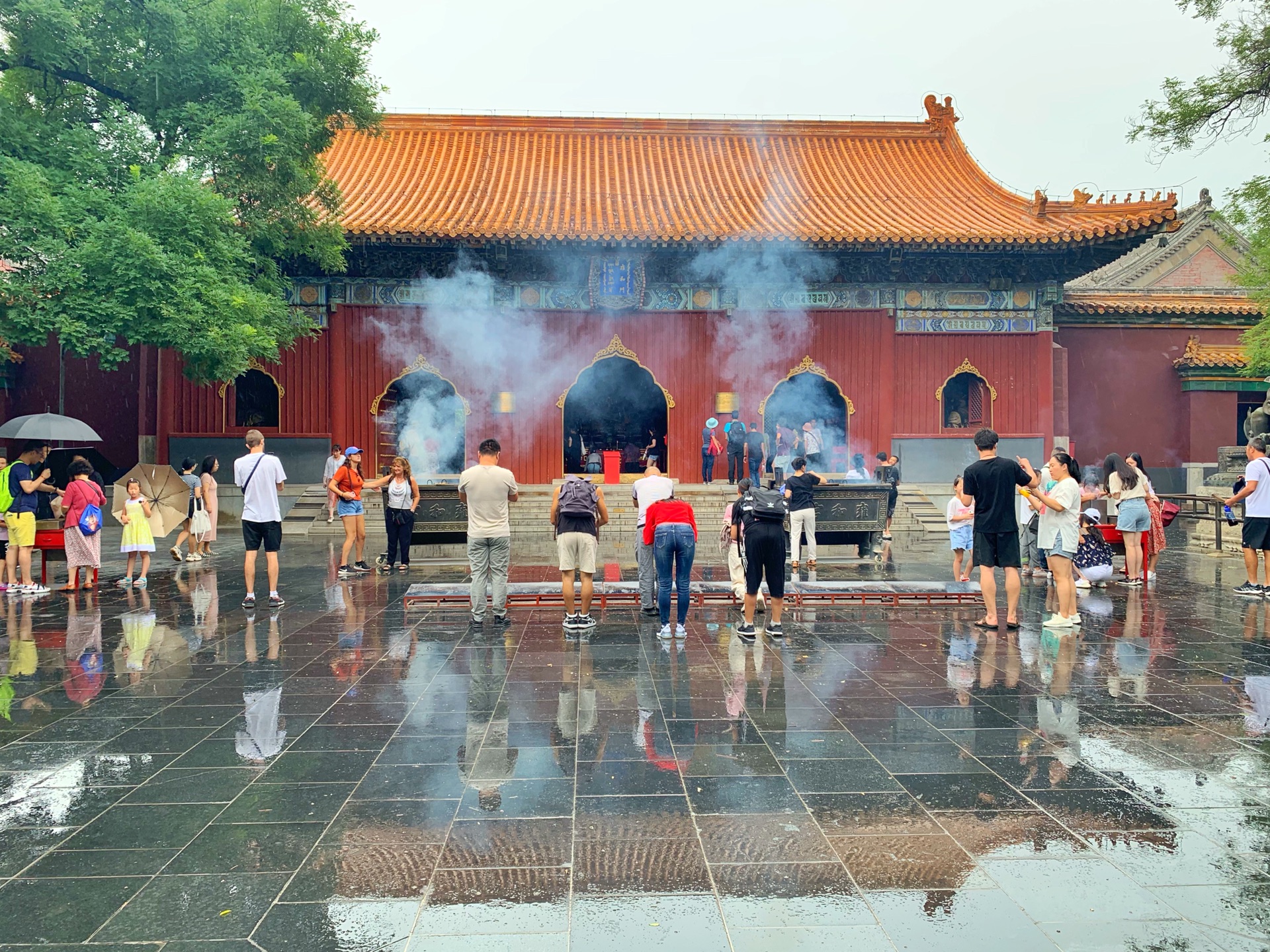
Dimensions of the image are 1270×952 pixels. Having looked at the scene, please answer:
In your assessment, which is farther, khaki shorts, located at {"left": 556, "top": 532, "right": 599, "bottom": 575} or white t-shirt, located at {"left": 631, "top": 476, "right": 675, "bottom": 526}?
white t-shirt, located at {"left": 631, "top": 476, "right": 675, "bottom": 526}

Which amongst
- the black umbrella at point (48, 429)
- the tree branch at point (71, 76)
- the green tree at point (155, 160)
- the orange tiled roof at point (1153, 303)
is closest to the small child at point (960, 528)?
the green tree at point (155, 160)

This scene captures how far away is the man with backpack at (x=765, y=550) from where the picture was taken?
23.4 ft

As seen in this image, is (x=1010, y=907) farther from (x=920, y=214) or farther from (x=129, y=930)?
(x=920, y=214)

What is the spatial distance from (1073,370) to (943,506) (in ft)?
18.7

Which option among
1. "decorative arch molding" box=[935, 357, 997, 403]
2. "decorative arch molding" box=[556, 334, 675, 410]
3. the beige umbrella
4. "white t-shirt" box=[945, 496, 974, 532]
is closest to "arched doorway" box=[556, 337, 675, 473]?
"decorative arch molding" box=[556, 334, 675, 410]

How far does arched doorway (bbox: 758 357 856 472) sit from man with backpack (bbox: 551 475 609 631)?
11.2m

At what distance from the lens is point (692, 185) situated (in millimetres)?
19531

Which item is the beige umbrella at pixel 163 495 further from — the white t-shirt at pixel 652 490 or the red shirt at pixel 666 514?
the red shirt at pixel 666 514

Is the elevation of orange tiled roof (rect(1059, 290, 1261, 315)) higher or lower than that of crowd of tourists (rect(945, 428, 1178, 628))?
higher

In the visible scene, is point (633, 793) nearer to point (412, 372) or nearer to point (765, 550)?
point (765, 550)

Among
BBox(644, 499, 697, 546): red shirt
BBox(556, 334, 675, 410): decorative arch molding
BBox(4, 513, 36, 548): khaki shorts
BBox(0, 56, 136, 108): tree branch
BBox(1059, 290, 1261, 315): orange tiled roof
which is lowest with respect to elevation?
BBox(4, 513, 36, 548): khaki shorts

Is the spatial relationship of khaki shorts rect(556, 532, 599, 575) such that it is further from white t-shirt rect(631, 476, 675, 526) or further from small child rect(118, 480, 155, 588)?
small child rect(118, 480, 155, 588)

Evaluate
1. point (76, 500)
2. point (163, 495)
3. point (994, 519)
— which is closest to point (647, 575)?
point (994, 519)

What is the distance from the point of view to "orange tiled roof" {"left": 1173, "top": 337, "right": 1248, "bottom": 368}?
792 inches
